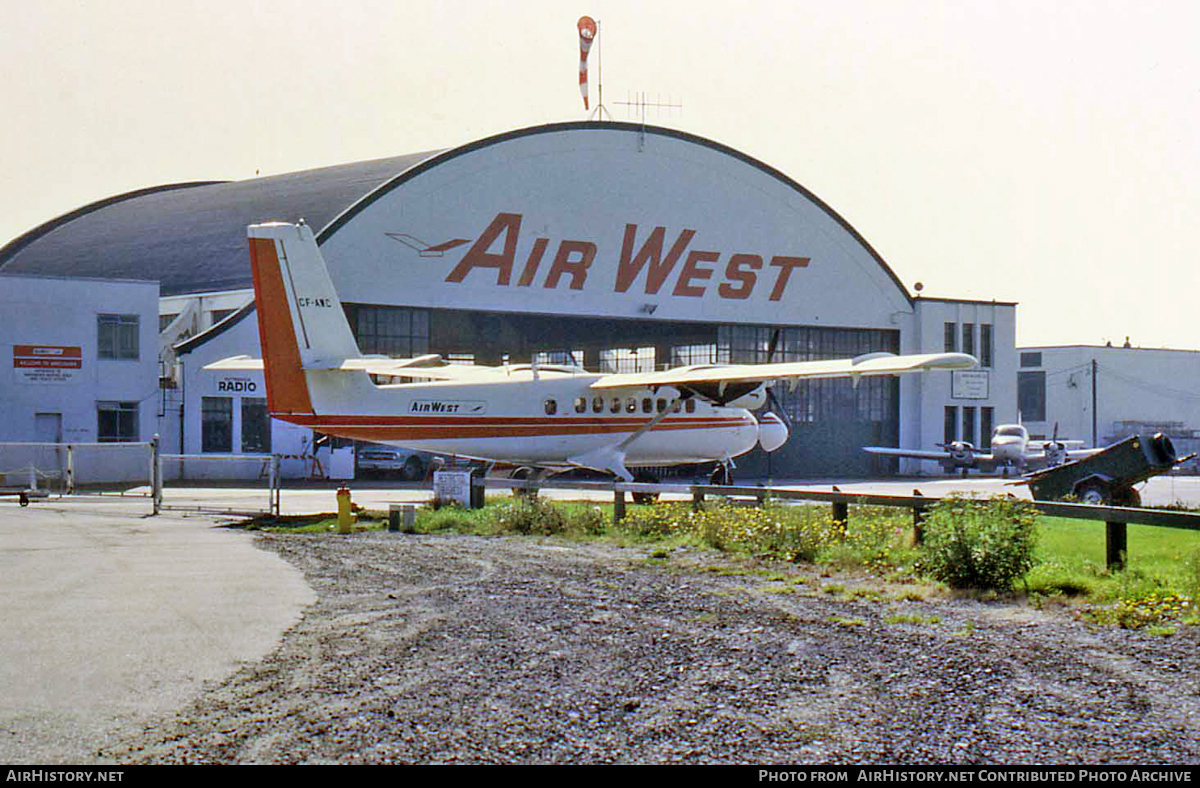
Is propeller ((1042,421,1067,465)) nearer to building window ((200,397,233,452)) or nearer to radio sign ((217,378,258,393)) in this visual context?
radio sign ((217,378,258,393))

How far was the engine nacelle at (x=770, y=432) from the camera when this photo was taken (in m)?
39.2

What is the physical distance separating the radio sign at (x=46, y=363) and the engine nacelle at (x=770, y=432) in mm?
23811

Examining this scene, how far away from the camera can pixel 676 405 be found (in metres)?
35.0

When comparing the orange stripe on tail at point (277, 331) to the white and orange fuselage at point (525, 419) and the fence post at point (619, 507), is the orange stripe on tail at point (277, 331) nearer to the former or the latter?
the white and orange fuselage at point (525, 419)

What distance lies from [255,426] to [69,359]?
7.09 metres

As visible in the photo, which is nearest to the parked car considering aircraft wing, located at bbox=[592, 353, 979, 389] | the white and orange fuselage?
the white and orange fuselage

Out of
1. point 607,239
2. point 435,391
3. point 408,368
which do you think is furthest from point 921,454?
point 408,368

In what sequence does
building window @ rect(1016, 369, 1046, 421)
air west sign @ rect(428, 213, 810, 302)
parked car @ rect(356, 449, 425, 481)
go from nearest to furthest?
1. parked car @ rect(356, 449, 425, 481)
2. air west sign @ rect(428, 213, 810, 302)
3. building window @ rect(1016, 369, 1046, 421)

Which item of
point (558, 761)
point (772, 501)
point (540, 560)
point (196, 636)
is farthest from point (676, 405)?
point (558, 761)

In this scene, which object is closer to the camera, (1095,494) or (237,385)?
(1095,494)

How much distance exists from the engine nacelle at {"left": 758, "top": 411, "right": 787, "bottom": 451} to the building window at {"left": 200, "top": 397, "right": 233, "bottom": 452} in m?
20.8

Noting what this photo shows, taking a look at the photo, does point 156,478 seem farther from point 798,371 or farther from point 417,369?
point 798,371

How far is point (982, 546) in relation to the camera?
14.6 m

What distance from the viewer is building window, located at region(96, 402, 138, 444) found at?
46969 mm
